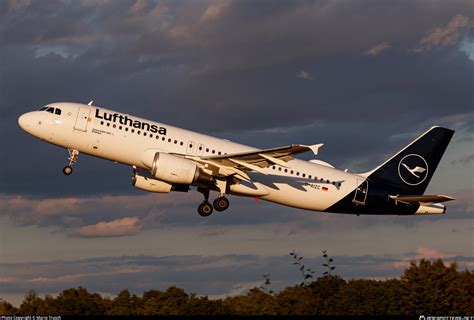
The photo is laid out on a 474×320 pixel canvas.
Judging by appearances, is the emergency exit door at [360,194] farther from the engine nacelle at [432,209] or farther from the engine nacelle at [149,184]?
the engine nacelle at [149,184]

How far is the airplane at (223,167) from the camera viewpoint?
180 ft

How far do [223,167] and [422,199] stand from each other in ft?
43.6

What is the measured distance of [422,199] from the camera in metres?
59.6

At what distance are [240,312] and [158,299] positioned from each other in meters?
7.82

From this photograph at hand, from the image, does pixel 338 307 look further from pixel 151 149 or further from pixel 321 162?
pixel 151 149

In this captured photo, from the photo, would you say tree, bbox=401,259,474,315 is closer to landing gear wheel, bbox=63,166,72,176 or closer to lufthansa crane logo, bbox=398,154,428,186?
lufthansa crane logo, bbox=398,154,428,186

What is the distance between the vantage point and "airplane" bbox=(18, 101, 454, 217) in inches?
2165

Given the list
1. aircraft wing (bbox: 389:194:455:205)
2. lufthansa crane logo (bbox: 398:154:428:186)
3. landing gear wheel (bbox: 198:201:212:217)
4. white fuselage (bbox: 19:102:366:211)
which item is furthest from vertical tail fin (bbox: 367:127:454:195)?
landing gear wheel (bbox: 198:201:212:217)

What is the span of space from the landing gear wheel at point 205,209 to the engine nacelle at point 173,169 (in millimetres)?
3595

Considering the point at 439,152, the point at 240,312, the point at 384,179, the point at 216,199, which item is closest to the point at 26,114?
the point at 216,199

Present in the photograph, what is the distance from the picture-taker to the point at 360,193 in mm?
59844

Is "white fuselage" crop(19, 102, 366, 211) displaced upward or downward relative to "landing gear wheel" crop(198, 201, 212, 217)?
upward

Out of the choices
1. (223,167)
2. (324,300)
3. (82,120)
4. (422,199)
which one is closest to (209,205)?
(223,167)

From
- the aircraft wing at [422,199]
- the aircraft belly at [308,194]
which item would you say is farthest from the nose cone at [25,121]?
the aircraft wing at [422,199]
